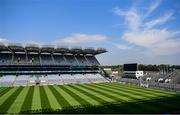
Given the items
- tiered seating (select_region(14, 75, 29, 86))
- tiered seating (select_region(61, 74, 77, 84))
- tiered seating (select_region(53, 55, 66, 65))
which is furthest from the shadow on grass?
tiered seating (select_region(53, 55, 66, 65))

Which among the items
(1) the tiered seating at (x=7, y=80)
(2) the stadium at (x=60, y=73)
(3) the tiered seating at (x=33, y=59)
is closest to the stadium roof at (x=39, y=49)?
(2) the stadium at (x=60, y=73)

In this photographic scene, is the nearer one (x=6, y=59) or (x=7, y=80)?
(x=7, y=80)

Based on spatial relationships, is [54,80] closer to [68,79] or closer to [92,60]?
[68,79]

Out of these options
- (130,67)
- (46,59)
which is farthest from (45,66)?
(130,67)

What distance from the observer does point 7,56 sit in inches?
2721

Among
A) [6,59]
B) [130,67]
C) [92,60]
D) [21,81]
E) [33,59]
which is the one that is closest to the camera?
[21,81]

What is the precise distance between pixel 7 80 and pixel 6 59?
10853 millimetres

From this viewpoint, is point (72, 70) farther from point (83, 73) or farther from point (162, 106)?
point (162, 106)

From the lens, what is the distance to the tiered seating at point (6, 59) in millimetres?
65312

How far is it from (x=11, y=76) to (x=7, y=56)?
32.1 feet

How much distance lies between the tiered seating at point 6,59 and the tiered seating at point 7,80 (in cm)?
566

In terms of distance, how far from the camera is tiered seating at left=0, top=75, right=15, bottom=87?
56.4 m

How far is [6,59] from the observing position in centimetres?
6731

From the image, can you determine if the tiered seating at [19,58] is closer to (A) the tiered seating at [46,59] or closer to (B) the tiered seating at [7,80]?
(A) the tiered seating at [46,59]
